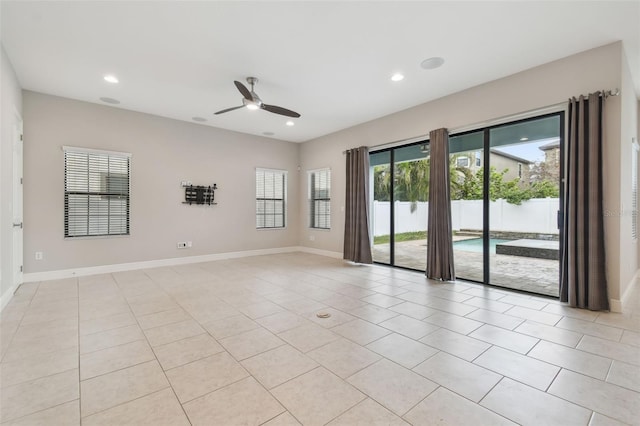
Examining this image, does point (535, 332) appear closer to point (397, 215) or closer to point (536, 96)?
point (536, 96)

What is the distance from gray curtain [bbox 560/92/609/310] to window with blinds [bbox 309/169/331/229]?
186 inches

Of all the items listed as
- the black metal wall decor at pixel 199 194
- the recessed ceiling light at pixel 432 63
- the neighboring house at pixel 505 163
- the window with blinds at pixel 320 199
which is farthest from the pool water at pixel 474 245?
the black metal wall decor at pixel 199 194

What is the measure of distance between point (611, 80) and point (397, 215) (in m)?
3.58

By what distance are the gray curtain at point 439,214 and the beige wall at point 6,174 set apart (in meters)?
5.81

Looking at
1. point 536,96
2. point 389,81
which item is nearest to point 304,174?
point 389,81

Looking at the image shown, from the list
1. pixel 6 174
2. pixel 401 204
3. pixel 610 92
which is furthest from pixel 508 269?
pixel 6 174

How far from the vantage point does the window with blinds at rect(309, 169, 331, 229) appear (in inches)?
293

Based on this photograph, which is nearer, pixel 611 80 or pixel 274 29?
pixel 274 29

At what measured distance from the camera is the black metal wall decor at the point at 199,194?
249 inches

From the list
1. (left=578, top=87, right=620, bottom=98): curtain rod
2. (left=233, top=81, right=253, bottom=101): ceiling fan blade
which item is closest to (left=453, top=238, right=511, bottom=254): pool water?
(left=578, top=87, right=620, bottom=98): curtain rod

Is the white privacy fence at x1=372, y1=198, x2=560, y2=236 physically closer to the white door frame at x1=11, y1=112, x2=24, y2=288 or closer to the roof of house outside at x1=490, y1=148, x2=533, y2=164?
the roof of house outside at x1=490, y1=148, x2=533, y2=164

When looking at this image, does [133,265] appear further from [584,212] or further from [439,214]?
[584,212]

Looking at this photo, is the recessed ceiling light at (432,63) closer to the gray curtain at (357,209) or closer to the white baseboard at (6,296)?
the gray curtain at (357,209)

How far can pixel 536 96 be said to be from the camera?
12.8 ft
